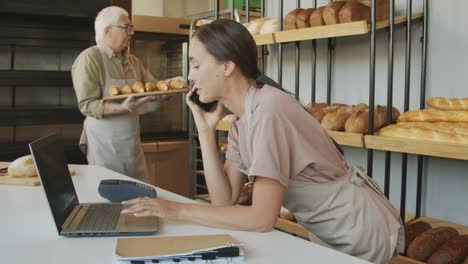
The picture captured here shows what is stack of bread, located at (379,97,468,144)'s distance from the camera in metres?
1.85

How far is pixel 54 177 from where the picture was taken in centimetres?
131

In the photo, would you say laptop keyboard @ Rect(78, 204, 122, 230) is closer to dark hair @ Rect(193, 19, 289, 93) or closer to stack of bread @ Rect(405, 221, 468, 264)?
dark hair @ Rect(193, 19, 289, 93)

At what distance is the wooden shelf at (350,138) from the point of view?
83.8 inches

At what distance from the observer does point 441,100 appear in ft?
6.76

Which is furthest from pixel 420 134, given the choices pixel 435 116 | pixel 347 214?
pixel 347 214

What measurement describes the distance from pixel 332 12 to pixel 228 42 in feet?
3.67

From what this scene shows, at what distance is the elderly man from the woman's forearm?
3.46 ft

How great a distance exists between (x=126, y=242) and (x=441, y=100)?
1.53 meters

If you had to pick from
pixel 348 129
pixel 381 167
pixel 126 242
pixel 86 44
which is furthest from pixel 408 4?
pixel 86 44

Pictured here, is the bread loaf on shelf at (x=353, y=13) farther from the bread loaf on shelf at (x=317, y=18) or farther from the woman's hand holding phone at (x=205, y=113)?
the woman's hand holding phone at (x=205, y=113)

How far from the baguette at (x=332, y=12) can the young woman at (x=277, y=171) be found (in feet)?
3.39

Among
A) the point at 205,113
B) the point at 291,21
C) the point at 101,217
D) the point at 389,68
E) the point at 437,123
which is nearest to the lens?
the point at 101,217

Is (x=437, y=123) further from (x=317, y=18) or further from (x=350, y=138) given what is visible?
(x=317, y=18)

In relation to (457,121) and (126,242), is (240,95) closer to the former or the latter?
(126,242)
